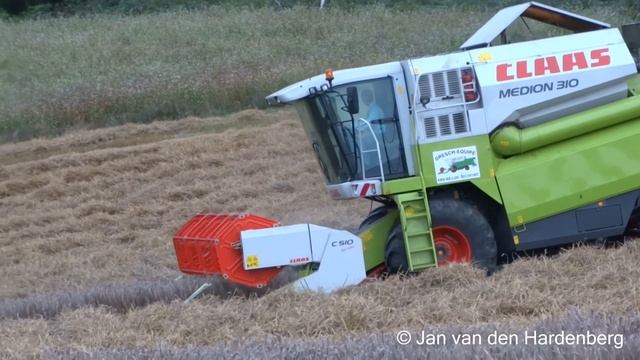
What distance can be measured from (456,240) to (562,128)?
1.44 metres

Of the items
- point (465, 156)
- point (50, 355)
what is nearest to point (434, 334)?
point (50, 355)

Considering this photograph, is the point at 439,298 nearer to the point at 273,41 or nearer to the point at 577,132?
the point at 577,132

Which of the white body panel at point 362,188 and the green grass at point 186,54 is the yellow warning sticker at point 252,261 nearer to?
the white body panel at point 362,188

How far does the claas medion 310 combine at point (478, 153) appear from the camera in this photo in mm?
9492

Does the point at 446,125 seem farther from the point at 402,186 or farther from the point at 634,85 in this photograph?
the point at 634,85

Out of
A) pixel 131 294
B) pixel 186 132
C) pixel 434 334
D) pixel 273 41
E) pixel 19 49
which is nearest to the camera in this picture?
pixel 434 334

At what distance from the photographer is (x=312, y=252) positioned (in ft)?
30.3

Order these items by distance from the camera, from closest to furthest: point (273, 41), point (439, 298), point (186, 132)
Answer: point (439, 298) < point (186, 132) < point (273, 41)

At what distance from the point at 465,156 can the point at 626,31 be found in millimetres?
2516

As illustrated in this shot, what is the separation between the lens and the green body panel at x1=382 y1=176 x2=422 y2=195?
9.57 m

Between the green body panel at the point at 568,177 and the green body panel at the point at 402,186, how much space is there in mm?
767

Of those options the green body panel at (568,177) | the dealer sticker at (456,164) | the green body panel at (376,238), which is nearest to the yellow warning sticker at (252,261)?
the green body panel at (376,238)

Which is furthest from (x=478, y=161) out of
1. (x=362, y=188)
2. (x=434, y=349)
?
(x=434, y=349)

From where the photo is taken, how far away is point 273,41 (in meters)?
26.0
